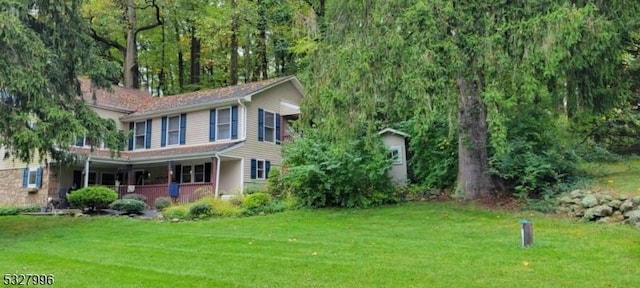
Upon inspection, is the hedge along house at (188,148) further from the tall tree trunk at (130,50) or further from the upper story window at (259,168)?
the tall tree trunk at (130,50)

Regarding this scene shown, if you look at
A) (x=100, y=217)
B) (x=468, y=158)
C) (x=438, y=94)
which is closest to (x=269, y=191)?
(x=100, y=217)

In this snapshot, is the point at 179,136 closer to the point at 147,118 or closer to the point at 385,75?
the point at 147,118

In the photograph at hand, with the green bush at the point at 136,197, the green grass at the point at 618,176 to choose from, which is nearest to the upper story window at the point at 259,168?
the green bush at the point at 136,197

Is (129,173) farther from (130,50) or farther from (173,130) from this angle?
(130,50)

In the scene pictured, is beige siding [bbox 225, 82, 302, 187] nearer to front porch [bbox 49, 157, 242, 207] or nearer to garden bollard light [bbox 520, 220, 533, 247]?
front porch [bbox 49, 157, 242, 207]

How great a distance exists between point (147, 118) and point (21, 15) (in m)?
10.4

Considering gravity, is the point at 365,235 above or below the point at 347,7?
below

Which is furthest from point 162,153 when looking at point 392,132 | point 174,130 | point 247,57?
point 247,57

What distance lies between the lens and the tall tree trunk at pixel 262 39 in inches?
1173

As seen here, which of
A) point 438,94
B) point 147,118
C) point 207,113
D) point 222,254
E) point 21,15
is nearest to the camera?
point 222,254

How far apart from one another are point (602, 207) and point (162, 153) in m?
16.5

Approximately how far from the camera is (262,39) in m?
30.6

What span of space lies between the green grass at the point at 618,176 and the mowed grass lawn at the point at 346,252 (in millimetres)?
1824

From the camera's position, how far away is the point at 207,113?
2142cm
